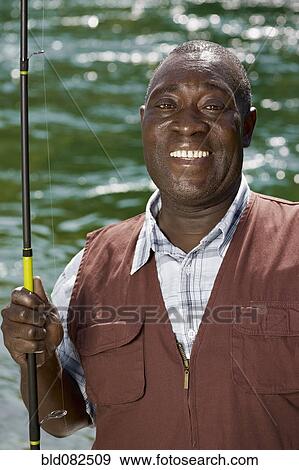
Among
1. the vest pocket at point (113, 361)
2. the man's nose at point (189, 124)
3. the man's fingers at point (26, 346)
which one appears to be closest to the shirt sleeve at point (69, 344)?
the vest pocket at point (113, 361)

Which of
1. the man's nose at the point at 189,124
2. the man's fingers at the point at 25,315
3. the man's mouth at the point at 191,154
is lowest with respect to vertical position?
the man's fingers at the point at 25,315

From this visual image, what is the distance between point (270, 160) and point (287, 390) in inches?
222

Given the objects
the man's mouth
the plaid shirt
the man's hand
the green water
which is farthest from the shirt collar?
the green water

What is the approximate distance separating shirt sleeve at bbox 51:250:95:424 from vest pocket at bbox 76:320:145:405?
0.06m

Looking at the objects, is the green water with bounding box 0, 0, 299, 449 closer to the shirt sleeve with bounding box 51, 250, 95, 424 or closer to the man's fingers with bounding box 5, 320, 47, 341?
the shirt sleeve with bounding box 51, 250, 95, 424

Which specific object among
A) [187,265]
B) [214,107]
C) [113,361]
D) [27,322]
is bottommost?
[113,361]

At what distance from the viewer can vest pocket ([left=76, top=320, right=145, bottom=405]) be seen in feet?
8.39

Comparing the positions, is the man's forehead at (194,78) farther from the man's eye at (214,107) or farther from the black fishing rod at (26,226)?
the black fishing rod at (26,226)

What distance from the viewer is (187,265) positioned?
256 centimetres

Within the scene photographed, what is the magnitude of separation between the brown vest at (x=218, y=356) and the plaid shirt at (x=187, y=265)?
0.07ft

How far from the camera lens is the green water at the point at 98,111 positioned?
22.1 feet

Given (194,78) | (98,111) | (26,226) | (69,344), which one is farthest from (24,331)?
(98,111)

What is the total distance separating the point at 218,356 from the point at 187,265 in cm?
22

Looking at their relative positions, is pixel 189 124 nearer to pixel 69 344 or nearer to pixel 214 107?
pixel 214 107
